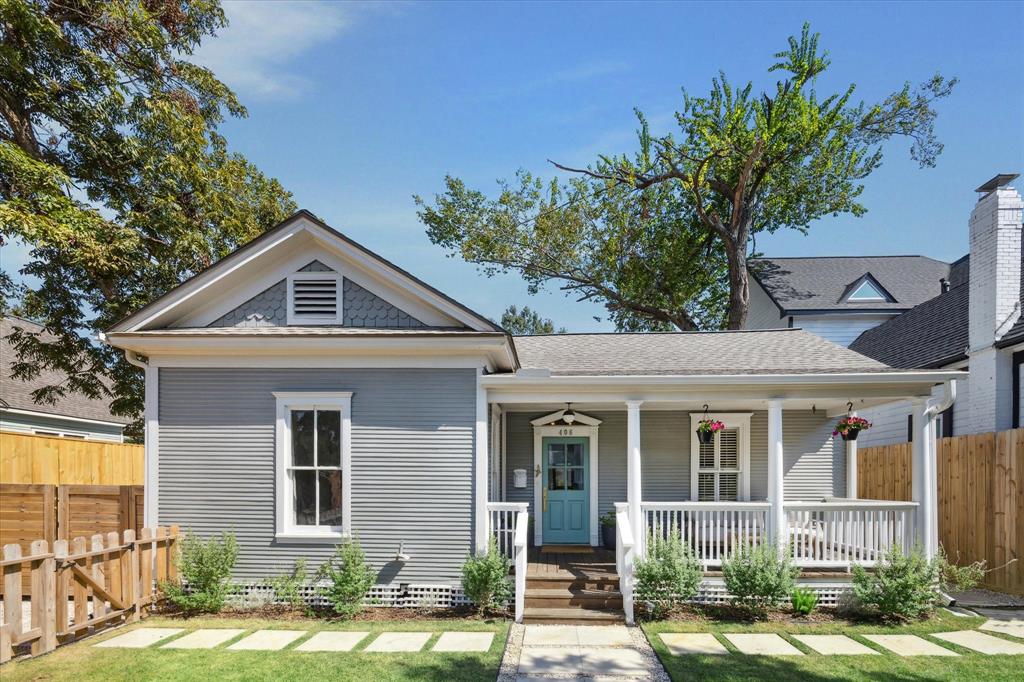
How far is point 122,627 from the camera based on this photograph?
782cm

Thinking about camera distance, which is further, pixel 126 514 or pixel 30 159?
pixel 30 159

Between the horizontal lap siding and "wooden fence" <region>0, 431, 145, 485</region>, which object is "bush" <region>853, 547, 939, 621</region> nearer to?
the horizontal lap siding

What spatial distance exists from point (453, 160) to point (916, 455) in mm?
18984

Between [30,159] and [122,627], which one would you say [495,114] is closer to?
[30,159]

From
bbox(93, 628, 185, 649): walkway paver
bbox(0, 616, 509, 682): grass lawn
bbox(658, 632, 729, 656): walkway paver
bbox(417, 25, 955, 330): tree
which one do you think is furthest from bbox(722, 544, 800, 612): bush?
bbox(417, 25, 955, 330): tree

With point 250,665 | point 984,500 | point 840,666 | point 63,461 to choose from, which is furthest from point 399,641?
point 63,461

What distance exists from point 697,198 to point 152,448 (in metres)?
18.3

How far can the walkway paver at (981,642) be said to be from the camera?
7.08 meters

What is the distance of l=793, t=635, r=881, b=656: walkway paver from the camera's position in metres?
7.06

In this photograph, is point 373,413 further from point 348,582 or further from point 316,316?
point 348,582

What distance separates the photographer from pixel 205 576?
8.41m

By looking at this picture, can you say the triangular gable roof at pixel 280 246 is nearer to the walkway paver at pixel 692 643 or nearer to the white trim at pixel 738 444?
the walkway paver at pixel 692 643

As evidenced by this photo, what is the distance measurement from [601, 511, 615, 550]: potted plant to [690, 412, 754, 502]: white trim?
1613mm

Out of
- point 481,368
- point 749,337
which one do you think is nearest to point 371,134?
point 481,368
